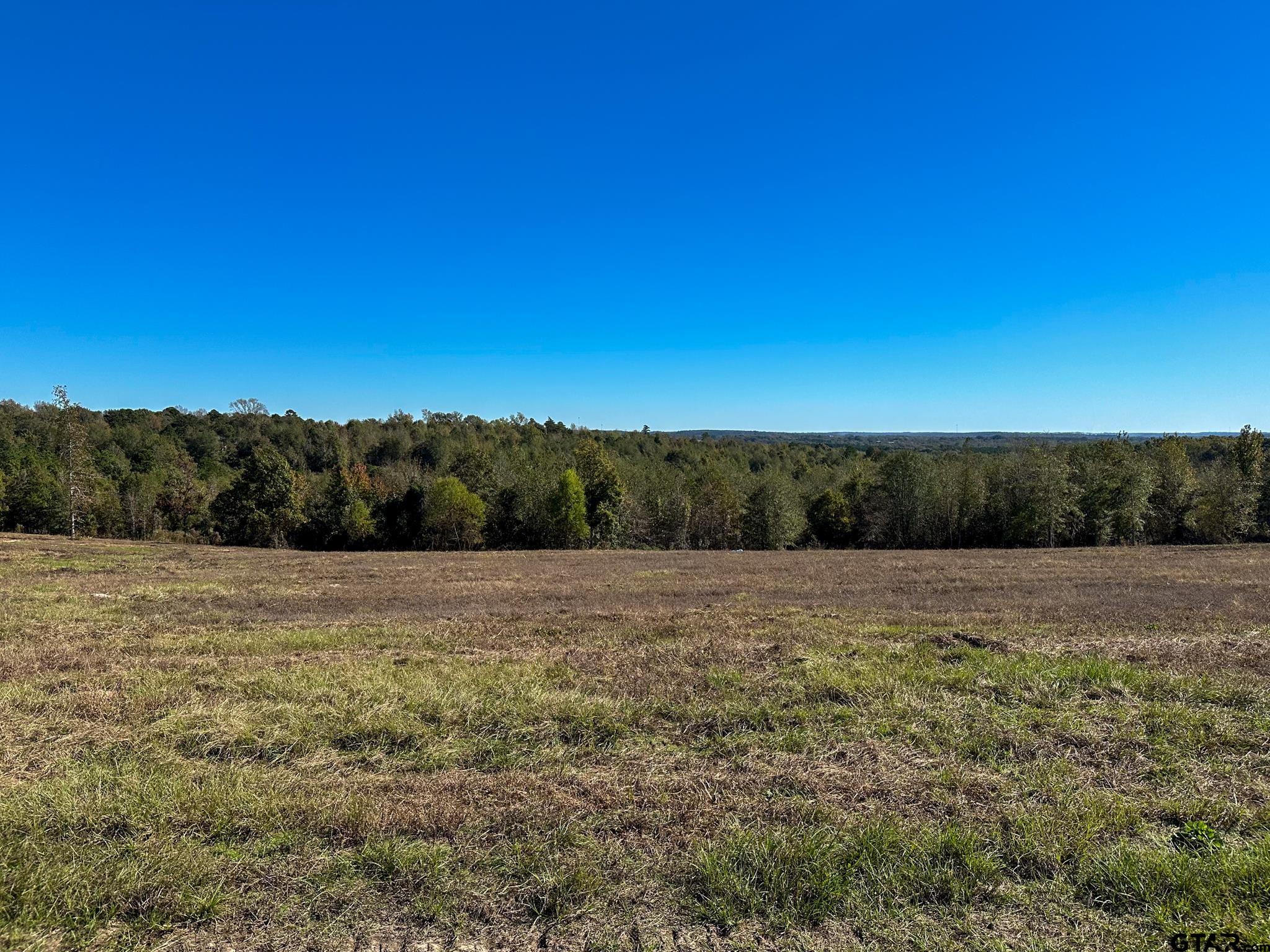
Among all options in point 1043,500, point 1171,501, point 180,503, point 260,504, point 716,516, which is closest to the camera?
point 1043,500

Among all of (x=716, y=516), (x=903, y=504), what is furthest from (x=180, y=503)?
(x=903, y=504)

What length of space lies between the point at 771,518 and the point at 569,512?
66.9ft

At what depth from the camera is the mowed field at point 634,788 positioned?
3844 mm

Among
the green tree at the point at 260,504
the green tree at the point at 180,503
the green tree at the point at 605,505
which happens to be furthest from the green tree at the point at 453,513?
the green tree at the point at 180,503

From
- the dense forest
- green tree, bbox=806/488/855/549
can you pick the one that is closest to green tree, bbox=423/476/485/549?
the dense forest

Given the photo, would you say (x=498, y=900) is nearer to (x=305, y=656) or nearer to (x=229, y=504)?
(x=305, y=656)

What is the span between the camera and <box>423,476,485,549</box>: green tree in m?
56.8

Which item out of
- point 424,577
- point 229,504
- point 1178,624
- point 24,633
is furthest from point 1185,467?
point 229,504

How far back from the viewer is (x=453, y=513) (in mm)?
56938

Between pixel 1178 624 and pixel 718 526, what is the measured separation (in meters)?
51.2

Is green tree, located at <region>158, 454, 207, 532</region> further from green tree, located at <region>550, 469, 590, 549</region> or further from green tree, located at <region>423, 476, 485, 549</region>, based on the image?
green tree, located at <region>550, 469, 590, 549</region>

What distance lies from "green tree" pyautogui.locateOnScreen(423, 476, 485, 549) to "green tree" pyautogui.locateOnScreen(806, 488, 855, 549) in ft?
116

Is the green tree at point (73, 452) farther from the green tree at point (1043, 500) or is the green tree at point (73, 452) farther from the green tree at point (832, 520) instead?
the green tree at point (1043, 500)

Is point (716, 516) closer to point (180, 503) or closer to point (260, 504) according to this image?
point (260, 504)
